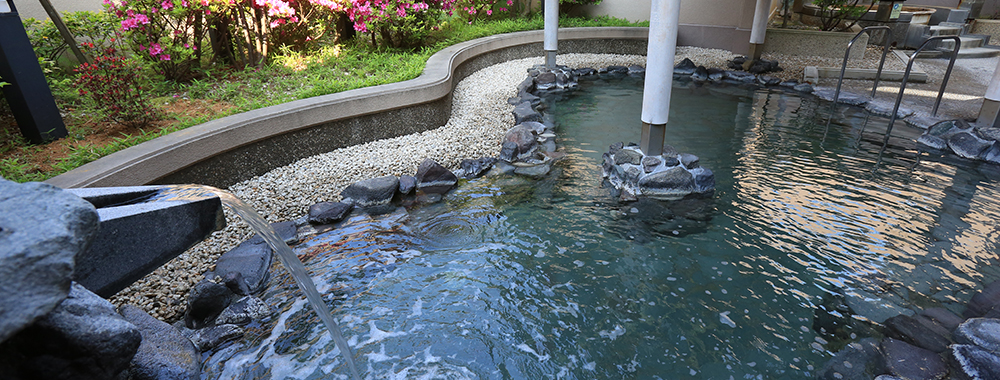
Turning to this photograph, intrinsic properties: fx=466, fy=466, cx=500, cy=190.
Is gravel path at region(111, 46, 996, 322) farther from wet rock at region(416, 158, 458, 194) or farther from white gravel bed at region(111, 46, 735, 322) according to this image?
wet rock at region(416, 158, 458, 194)

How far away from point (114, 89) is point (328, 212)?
257cm

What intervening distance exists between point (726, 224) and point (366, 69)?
5957 millimetres

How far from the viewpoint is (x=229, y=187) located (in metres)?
4.91

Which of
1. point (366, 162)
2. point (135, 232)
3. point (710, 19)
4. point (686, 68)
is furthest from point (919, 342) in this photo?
point (710, 19)

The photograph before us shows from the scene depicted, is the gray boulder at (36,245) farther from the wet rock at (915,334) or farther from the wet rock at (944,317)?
the wet rock at (944,317)

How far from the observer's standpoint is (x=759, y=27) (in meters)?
11.4

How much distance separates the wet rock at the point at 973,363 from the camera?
275 cm

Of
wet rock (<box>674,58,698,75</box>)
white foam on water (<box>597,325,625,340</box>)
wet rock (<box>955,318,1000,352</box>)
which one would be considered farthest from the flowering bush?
wet rock (<box>674,58,698,75</box>)

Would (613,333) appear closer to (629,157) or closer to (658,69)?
(629,157)

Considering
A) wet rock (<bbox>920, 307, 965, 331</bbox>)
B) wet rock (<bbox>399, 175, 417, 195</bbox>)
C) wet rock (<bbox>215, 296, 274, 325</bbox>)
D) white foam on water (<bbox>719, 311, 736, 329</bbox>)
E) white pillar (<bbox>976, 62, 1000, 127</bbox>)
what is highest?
white pillar (<bbox>976, 62, 1000, 127</bbox>)

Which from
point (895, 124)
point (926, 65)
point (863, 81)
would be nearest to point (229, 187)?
point (895, 124)

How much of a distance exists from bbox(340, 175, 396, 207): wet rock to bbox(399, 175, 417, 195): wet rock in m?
0.17

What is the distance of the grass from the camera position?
4258mm

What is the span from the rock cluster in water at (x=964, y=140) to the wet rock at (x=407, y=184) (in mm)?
7219
